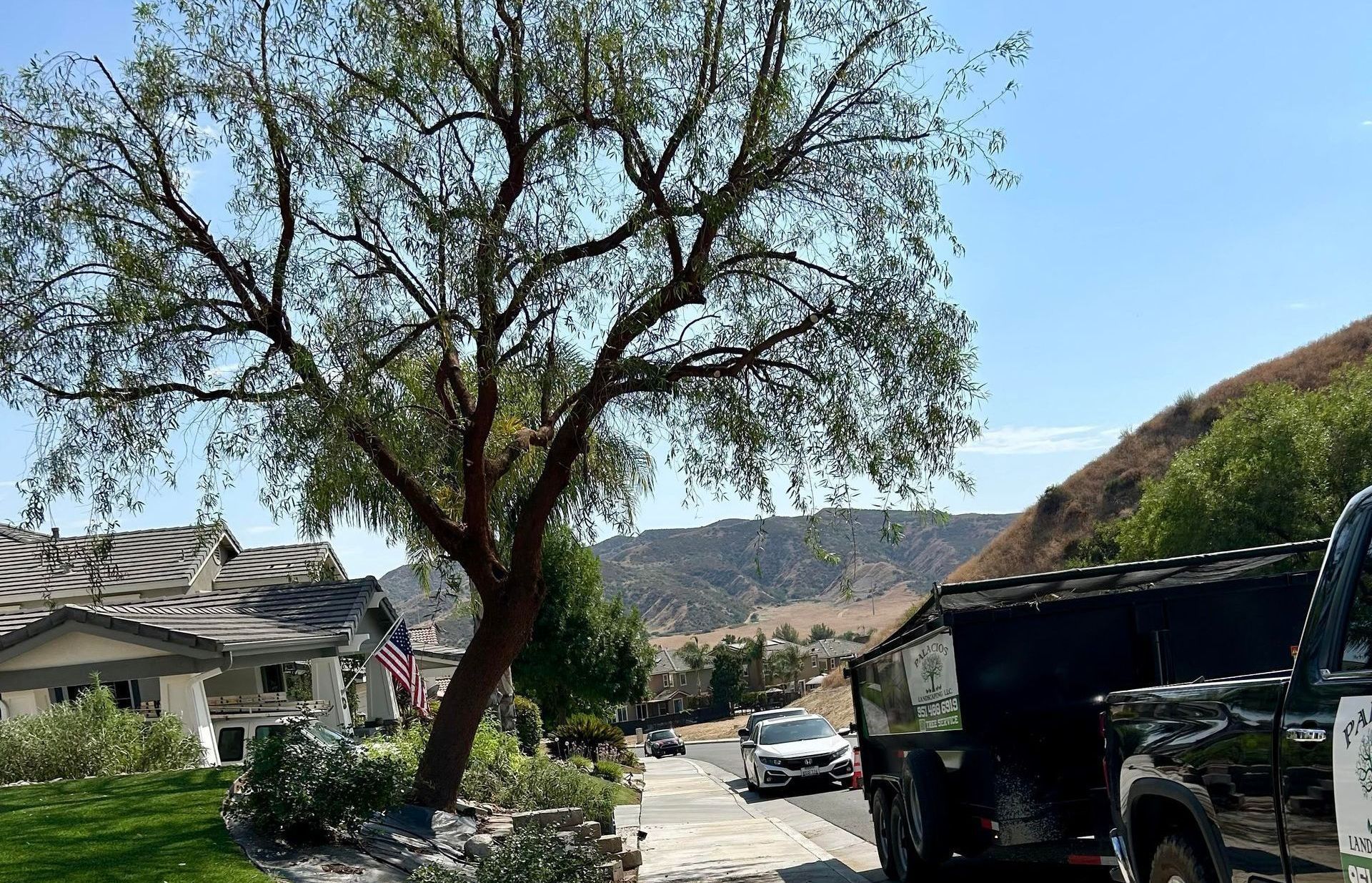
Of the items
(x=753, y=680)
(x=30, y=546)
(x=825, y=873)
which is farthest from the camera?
(x=753, y=680)

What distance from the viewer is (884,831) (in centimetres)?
1279

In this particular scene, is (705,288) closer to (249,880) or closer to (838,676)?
(249,880)

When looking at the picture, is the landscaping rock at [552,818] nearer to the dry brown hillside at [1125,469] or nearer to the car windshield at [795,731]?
the car windshield at [795,731]

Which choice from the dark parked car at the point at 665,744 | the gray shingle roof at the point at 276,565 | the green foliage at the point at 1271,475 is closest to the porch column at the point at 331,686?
the gray shingle roof at the point at 276,565

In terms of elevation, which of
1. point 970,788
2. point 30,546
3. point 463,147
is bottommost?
point 970,788

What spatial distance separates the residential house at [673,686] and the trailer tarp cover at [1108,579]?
121433 millimetres

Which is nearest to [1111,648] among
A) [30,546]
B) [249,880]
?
[249,880]

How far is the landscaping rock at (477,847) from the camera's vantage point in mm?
12523

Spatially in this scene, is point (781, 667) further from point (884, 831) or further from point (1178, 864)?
point (1178, 864)

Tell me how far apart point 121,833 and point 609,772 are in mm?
21071

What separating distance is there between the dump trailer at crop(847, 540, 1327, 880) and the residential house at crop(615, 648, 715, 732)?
4806 inches

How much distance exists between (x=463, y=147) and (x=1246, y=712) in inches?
411

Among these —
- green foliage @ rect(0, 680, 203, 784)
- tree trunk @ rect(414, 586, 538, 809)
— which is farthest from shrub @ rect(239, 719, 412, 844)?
green foliage @ rect(0, 680, 203, 784)

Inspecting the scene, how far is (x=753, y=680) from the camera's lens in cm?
12206
